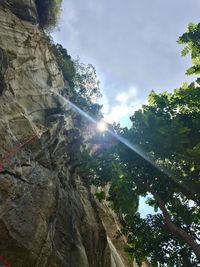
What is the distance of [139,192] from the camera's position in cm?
1845

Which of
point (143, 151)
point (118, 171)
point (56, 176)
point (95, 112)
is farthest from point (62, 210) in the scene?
point (95, 112)

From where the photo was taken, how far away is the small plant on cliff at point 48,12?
32.5 meters

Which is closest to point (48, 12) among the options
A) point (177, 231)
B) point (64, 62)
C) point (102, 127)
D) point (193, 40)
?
point (64, 62)

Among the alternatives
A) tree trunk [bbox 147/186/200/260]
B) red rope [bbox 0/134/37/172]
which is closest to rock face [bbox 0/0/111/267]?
red rope [bbox 0/134/37/172]

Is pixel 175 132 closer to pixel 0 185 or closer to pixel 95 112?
pixel 0 185

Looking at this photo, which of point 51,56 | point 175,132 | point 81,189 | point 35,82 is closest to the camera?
point 175,132

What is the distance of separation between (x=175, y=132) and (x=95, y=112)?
14510 millimetres

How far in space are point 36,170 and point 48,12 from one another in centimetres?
2059

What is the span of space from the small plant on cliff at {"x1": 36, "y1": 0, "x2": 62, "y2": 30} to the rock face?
507 centimetres

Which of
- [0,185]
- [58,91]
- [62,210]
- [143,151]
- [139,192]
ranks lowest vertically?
[0,185]

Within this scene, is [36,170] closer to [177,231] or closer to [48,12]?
[177,231]

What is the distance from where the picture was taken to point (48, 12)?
1304 inches

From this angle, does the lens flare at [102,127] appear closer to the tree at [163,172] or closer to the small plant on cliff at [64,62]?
the tree at [163,172]

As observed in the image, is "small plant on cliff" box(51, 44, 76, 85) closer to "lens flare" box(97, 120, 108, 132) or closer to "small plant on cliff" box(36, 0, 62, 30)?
"small plant on cliff" box(36, 0, 62, 30)
